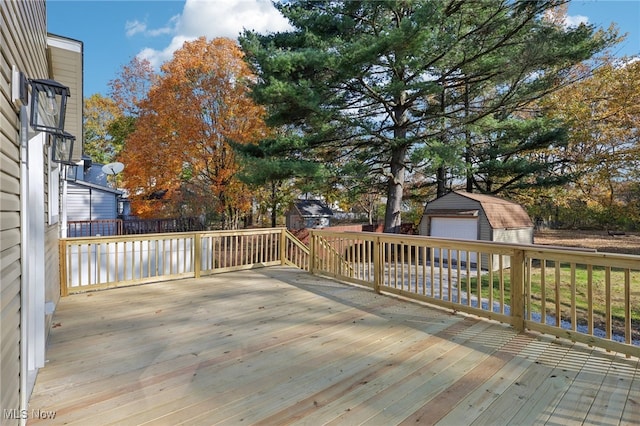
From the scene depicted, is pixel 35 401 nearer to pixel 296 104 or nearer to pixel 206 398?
pixel 206 398

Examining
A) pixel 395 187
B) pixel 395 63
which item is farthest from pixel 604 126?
pixel 395 63

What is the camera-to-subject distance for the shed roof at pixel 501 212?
10625 mm

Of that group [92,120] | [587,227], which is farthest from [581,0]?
[92,120]

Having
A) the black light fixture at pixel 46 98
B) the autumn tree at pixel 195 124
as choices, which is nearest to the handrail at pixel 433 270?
the black light fixture at pixel 46 98

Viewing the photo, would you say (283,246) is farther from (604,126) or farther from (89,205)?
(604,126)

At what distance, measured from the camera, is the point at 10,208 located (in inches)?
60.8

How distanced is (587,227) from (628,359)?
68.4 feet

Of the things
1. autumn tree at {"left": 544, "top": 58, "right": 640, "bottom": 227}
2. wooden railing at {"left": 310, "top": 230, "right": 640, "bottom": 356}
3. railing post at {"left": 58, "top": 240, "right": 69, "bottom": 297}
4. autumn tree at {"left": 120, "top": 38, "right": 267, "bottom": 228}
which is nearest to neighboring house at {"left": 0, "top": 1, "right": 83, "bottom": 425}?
railing post at {"left": 58, "top": 240, "right": 69, "bottom": 297}

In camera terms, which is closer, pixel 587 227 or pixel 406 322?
pixel 406 322

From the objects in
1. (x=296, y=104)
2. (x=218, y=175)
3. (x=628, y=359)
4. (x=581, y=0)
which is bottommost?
(x=628, y=359)

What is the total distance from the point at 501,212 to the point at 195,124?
34.8ft

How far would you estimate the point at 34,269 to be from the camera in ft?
7.97

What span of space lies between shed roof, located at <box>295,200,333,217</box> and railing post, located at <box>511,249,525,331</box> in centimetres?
1413

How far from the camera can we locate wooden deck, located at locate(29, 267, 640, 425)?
196cm
